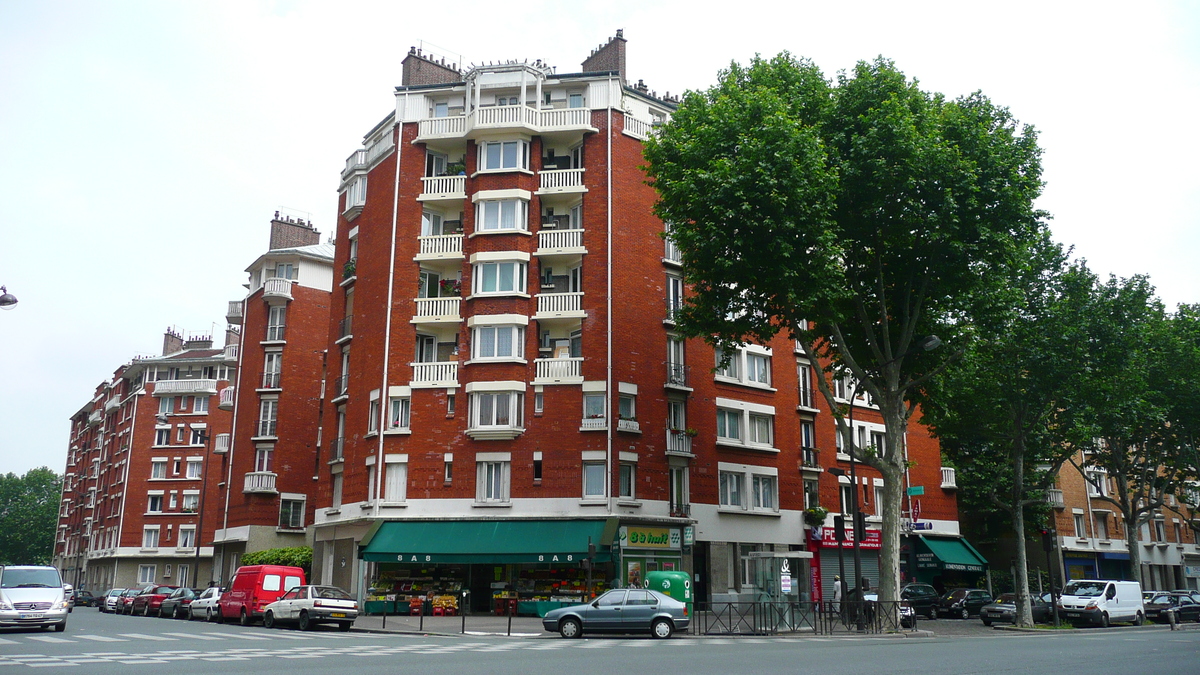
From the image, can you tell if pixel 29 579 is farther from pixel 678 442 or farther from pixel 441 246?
pixel 678 442

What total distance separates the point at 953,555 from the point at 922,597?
7756mm

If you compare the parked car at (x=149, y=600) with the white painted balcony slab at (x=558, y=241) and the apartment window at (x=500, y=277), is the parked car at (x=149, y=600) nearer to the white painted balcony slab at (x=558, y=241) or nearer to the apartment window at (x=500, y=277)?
the apartment window at (x=500, y=277)

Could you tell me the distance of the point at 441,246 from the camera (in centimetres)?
3850

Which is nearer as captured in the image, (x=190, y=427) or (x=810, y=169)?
(x=810, y=169)

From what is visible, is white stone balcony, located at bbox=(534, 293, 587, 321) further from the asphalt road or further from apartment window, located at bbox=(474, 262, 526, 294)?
the asphalt road

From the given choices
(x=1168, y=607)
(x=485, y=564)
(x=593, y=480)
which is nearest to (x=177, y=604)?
(x=485, y=564)

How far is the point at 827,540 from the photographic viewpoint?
4222 centimetres

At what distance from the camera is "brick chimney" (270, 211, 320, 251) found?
2256 inches

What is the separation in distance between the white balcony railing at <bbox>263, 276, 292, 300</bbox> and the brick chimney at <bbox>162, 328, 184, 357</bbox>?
3409 centimetres

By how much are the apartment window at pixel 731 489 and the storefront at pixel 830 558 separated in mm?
4577

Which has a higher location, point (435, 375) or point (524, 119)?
point (524, 119)

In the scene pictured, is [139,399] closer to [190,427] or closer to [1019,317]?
[190,427]

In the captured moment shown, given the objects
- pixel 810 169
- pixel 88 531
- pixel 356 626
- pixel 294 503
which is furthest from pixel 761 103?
pixel 88 531

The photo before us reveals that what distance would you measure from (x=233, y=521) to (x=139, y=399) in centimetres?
2933
